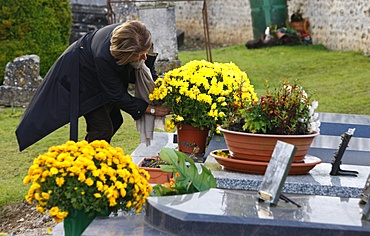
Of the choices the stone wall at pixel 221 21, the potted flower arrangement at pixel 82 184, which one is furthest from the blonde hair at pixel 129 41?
the stone wall at pixel 221 21

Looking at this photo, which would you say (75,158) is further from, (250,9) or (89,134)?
(250,9)

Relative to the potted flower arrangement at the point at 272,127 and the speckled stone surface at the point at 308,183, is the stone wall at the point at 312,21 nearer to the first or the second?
the potted flower arrangement at the point at 272,127

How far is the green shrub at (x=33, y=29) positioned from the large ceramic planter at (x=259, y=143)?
7920 millimetres

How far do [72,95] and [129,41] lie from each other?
0.73m

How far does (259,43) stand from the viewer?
16797mm

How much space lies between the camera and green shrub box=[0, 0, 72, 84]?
11844 millimetres

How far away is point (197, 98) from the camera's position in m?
5.54

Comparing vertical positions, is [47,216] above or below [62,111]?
below

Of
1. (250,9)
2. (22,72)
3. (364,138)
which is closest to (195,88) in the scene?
(364,138)

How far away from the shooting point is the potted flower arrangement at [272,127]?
4.46m

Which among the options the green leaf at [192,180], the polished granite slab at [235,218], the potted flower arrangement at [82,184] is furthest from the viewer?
the green leaf at [192,180]

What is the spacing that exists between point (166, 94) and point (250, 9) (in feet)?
47.6

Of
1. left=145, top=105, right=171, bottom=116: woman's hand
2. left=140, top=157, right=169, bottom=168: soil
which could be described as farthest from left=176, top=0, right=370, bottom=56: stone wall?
left=140, top=157, right=169, bottom=168: soil

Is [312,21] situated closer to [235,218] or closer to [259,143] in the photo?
[259,143]
